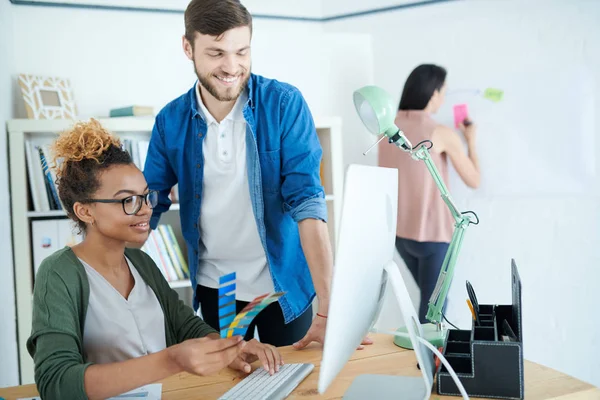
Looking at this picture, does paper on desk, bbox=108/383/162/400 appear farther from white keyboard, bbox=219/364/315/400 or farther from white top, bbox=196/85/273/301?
white top, bbox=196/85/273/301

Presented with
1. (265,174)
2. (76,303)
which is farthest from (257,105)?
(76,303)

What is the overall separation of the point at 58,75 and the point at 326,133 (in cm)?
138

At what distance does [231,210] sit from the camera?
6.21ft

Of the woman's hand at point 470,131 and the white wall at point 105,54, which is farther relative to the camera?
the woman's hand at point 470,131

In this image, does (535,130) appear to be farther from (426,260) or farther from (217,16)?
(217,16)

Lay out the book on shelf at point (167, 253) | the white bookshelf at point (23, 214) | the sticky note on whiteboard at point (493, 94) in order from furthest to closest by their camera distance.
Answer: the sticky note on whiteboard at point (493, 94)
the book on shelf at point (167, 253)
the white bookshelf at point (23, 214)

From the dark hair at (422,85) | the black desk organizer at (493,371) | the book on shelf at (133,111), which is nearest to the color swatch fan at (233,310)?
the black desk organizer at (493,371)

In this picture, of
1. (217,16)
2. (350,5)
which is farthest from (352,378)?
(350,5)

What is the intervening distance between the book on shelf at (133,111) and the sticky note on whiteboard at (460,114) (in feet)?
5.15

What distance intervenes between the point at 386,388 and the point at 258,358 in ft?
1.08

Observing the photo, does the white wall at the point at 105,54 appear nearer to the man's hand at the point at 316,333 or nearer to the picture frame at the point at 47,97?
the picture frame at the point at 47,97

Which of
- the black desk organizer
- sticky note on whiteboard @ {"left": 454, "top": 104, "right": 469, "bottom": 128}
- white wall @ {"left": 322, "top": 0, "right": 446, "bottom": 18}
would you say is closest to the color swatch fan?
the black desk organizer

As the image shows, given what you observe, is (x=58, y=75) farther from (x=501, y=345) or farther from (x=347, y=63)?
(x=501, y=345)

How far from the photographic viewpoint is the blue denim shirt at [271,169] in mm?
1803
